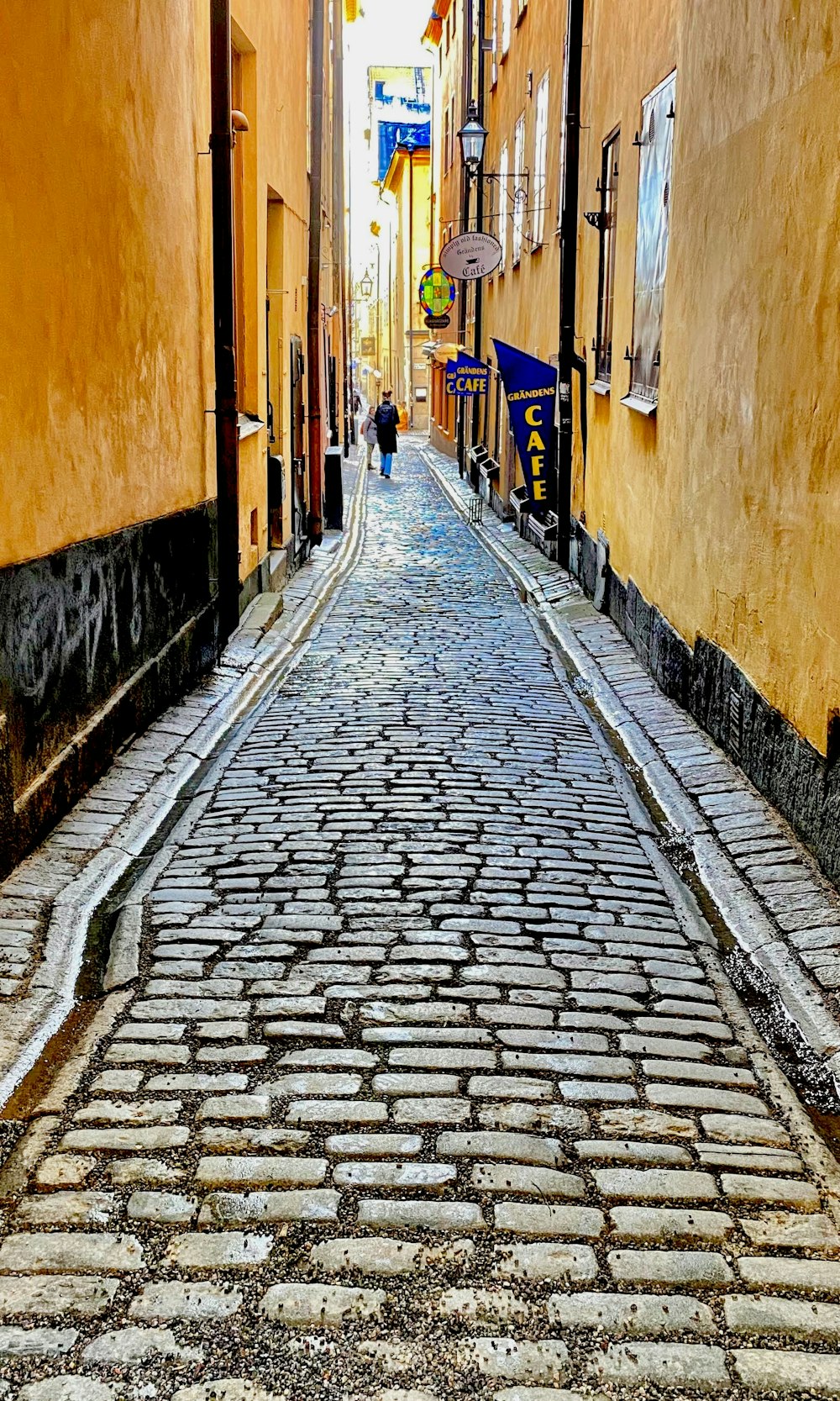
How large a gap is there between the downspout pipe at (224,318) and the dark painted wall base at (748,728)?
10.1 ft

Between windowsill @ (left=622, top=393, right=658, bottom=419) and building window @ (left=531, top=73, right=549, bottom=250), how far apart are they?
713 cm

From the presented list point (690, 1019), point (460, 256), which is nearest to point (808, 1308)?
point (690, 1019)

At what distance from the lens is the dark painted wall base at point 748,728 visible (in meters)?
5.33

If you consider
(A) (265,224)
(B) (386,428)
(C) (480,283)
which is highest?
(C) (480,283)

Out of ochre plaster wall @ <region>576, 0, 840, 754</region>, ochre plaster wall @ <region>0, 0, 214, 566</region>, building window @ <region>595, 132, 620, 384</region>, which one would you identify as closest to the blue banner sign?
building window @ <region>595, 132, 620, 384</region>

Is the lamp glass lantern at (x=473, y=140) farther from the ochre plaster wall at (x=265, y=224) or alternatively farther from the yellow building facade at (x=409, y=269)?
the yellow building facade at (x=409, y=269)

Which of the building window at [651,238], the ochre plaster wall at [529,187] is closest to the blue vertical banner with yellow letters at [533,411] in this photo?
the ochre plaster wall at [529,187]

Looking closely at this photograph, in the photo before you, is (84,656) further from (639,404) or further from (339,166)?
(339,166)

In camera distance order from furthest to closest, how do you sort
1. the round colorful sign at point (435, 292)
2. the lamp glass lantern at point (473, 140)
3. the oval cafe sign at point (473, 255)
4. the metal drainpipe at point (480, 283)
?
the round colorful sign at point (435, 292), the metal drainpipe at point (480, 283), the lamp glass lantern at point (473, 140), the oval cafe sign at point (473, 255)

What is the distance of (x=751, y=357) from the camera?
6816 mm

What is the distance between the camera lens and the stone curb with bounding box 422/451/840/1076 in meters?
4.29

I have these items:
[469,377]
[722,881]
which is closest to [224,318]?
[722,881]

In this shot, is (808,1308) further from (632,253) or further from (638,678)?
(632,253)

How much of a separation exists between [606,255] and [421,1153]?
10.9 m
